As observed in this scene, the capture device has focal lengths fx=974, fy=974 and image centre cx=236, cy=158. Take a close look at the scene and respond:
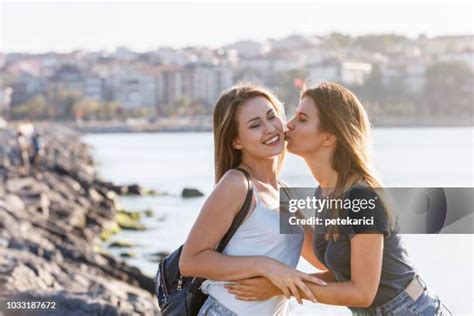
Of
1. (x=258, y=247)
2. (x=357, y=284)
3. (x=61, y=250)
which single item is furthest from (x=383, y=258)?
(x=61, y=250)

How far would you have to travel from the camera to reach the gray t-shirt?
5.32ft

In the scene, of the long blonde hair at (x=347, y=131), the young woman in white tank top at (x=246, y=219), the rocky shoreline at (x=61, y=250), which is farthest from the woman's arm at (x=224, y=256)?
the rocky shoreline at (x=61, y=250)

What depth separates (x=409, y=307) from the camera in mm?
1640

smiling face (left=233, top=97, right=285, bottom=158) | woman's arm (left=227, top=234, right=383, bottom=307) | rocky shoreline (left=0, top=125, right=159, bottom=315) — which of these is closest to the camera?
woman's arm (left=227, top=234, right=383, bottom=307)

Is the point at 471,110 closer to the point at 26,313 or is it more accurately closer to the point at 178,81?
the point at 178,81

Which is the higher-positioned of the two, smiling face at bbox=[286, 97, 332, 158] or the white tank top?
smiling face at bbox=[286, 97, 332, 158]

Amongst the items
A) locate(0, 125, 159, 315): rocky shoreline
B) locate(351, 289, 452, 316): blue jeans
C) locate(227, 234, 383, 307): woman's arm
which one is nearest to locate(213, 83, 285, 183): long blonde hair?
locate(227, 234, 383, 307): woman's arm

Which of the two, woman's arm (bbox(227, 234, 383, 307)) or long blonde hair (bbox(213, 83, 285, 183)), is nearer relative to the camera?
woman's arm (bbox(227, 234, 383, 307))

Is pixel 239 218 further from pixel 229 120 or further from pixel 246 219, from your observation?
pixel 229 120

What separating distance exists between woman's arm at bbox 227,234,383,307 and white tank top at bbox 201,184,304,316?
3 centimetres

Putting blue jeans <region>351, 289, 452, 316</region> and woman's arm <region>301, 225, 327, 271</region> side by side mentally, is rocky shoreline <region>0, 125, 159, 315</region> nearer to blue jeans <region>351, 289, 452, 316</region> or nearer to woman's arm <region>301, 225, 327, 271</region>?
woman's arm <region>301, 225, 327, 271</region>

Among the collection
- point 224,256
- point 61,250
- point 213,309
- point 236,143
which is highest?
point 236,143

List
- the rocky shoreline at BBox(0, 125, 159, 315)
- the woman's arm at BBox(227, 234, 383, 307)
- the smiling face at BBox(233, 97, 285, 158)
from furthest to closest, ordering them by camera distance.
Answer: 1. the rocky shoreline at BBox(0, 125, 159, 315)
2. the smiling face at BBox(233, 97, 285, 158)
3. the woman's arm at BBox(227, 234, 383, 307)

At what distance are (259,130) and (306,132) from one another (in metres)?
0.09
